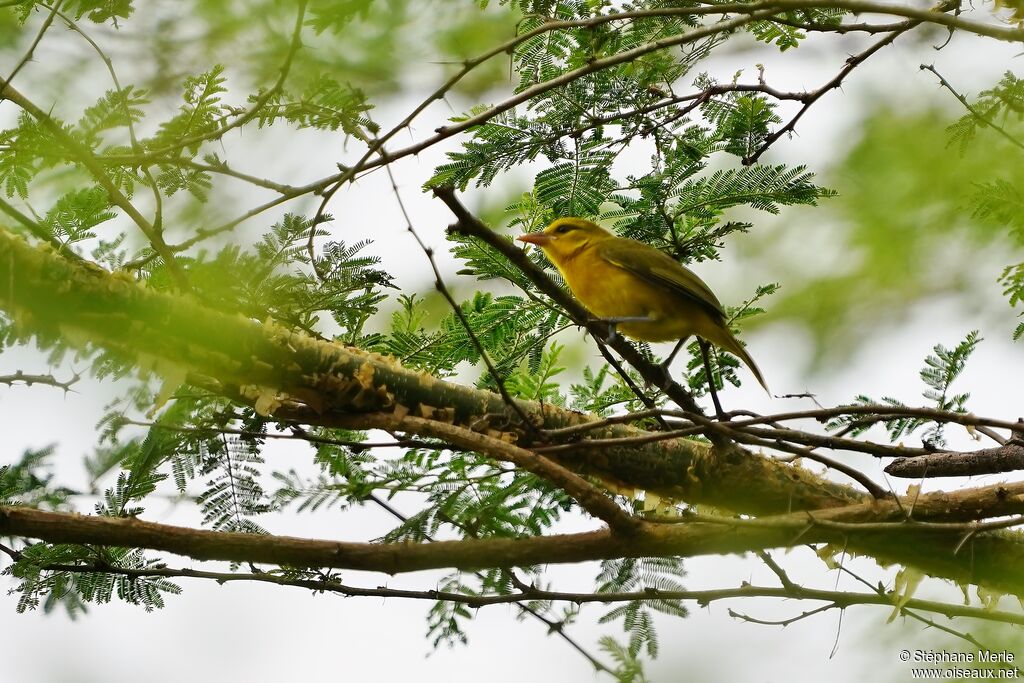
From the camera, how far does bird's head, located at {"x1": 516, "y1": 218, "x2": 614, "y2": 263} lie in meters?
4.50

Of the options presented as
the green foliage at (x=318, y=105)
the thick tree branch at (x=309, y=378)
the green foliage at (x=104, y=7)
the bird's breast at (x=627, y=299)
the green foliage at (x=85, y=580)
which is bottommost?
the green foliage at (x=85, y=580)

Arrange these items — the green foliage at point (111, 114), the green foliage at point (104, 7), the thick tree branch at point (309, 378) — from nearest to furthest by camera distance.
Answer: the green foliage at point (111, 114)
the green foliage at point (104, 7)
the thick tree branch at point (309, 378)

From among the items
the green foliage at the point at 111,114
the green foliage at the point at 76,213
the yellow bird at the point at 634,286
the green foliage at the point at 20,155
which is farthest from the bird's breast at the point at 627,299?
the green foliage at the point at 111,114

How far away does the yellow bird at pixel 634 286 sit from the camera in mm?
4285

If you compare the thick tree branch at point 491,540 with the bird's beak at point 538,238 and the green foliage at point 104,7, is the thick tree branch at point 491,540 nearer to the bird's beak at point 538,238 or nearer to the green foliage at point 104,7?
the green foliage at point 104,7

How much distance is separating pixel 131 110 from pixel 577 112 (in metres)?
2.05

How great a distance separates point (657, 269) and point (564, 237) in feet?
1.54

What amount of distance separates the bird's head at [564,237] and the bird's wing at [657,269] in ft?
0.22

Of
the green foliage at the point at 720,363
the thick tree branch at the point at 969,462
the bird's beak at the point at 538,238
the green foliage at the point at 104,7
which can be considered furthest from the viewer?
the bird's beak at the point at 538,238

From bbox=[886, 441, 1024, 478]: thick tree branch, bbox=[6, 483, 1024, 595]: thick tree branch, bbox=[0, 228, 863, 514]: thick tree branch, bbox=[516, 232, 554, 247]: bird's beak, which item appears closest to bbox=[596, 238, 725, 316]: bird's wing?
bbox=[516, 232, 554, 247]: bird's beak

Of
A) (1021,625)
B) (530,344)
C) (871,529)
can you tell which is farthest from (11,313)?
(1021,625)

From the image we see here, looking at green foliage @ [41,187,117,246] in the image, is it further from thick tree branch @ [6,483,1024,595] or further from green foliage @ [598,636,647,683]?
green foliage @ [598,636,647,683]

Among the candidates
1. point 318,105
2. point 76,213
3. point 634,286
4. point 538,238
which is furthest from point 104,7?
point 634,286

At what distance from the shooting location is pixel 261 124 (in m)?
2.07
